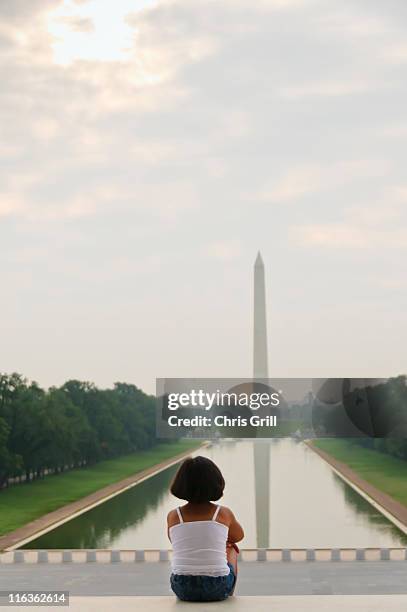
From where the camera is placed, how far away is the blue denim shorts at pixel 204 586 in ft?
18.4

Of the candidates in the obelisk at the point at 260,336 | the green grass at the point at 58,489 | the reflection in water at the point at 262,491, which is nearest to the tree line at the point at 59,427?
the green grass at the point at 58,489

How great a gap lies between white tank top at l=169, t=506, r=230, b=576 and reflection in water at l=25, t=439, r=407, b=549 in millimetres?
27831

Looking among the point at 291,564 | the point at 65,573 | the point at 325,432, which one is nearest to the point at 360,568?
the point at 291,564

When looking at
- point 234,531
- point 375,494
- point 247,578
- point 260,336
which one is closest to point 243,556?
point 247,578

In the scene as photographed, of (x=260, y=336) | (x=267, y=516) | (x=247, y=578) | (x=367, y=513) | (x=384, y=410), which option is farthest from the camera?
(x=384, y=410)

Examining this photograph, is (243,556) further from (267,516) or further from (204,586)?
(204,586)

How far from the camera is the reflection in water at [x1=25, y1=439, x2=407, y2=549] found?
34250 millimetres

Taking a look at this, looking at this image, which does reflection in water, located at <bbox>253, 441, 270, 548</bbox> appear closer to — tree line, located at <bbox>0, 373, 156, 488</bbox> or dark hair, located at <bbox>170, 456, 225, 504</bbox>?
tree line, located at <bbox>0, 373, 156, 488</bbox>

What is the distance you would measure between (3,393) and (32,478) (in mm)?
5009

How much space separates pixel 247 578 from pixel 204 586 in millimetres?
20137

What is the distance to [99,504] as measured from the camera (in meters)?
46.2

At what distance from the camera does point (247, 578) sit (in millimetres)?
25141

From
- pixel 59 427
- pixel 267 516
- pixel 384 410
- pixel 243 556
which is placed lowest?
pixel 243 556

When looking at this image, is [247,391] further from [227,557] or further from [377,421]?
[227,557]
